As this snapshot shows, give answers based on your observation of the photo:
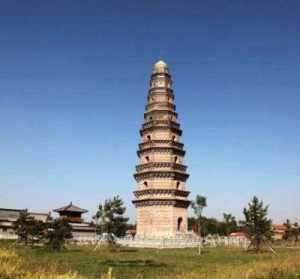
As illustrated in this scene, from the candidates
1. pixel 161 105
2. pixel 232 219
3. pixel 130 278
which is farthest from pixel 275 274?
pixel 232 219

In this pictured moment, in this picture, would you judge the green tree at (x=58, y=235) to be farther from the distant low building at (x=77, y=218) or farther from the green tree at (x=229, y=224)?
the green tree at (x=229, y=224)

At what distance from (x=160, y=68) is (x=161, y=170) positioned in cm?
1514

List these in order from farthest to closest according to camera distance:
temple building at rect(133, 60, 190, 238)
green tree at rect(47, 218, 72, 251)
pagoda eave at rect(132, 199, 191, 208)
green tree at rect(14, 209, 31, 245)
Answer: pagoda eave at rect(132, 199, 191, 208)
temple building at rect(133, 60, 190, 238)
green tree at rect(14, 209, 31, 245)
green tree at rect(47, 218, 72, 251)

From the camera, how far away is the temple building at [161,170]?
52.3 meters

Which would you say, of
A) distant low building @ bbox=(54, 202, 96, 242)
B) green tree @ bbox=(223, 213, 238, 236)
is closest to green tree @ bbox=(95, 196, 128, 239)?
distant low building @ bbox=(54, 202, 96, 242)

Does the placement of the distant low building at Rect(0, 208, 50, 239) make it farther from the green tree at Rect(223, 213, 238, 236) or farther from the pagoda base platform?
the green tree at Rect(223, 213, 238, 236)

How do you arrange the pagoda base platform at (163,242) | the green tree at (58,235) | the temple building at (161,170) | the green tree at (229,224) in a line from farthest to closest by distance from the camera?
the green tree at (229,224), the temple building at (161,170), the pagoda base platform at (163,242), the green tree at (58,235)

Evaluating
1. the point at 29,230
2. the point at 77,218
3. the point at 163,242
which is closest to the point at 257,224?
the point at 163,242

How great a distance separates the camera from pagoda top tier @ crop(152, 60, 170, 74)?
59.9 metres

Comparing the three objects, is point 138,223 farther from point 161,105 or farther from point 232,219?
point 232,219

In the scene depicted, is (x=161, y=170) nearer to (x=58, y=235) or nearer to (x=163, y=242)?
(x=163, y=242)

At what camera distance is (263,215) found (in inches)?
1646

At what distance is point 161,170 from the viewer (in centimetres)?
5388

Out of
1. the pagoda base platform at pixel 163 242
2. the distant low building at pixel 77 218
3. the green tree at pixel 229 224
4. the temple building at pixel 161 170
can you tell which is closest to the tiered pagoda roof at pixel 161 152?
the temple building at pixel 161 170
